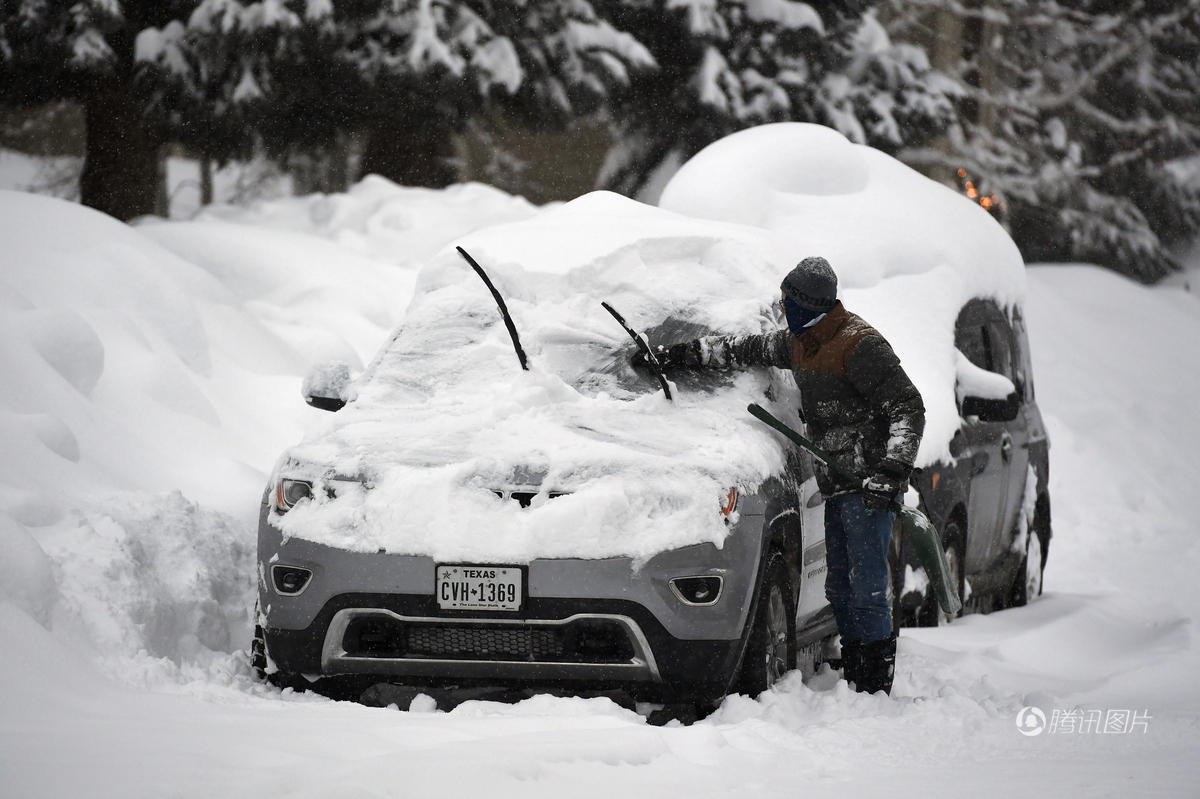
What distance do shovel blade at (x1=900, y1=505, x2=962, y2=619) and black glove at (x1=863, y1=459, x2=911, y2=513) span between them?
215 mm

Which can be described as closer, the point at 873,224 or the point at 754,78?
the point at 873,224

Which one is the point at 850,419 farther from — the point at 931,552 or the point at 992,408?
the point at 992,408

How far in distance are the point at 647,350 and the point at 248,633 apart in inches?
80.7

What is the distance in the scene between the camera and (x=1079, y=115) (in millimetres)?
28422

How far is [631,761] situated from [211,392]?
531 cm

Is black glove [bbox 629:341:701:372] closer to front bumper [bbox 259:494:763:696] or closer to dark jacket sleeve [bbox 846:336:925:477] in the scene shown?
dark jacket sleeve [bbox 846:336:925:477]

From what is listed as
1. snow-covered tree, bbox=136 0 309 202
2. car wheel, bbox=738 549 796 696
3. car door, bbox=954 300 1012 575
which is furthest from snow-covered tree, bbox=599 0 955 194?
car wheel, bbox=738 549 796 696

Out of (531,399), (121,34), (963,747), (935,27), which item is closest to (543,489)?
(531,399)

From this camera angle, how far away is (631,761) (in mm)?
4164

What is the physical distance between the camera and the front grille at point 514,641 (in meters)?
4.98

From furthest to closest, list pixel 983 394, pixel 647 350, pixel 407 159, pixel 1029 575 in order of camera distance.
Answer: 1. pixel 407 159
2. pixel 1029 575
3. pixel 983 394
4. pixel 647 350

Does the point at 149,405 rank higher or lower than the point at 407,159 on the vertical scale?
higher

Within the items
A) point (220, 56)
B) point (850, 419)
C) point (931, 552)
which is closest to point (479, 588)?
point (850, 419)

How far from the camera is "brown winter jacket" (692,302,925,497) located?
5547 millimetres
